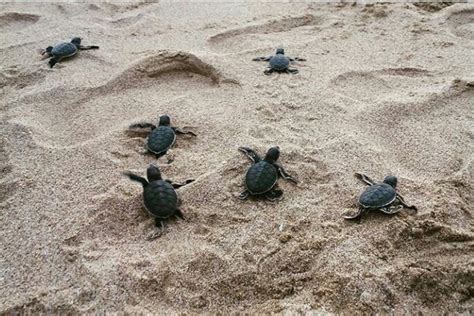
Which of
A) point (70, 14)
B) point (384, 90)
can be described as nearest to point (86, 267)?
point (384, 90)

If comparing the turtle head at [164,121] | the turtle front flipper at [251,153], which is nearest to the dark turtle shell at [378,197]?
the turtle front flipper at [251,153]

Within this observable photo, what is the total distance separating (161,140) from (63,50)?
1.73m

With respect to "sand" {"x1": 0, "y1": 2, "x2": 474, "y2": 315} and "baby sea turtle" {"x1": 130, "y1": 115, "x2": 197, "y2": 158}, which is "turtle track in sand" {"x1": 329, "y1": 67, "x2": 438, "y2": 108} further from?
"baby sea turtle" {"x1": 130, "y1": 115, "x2": 197, "y2": 158}

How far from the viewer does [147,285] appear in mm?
1736

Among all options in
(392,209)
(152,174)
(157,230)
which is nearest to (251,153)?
(152,174)

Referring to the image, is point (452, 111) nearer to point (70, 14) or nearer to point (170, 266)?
point (170, 266)

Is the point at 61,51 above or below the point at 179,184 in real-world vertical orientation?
above

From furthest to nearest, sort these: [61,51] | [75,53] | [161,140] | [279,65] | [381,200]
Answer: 1. [75,53]
2. [61,51]
3. [279,65]
4. [161,140]
5. [381,200]

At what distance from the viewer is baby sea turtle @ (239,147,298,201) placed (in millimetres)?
2117

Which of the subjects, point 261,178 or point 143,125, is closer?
point 261,178

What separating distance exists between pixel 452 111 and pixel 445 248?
1.38 meters

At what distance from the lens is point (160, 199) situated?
1.99 metres

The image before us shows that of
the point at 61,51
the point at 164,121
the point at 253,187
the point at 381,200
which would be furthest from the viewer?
the point at 61,51

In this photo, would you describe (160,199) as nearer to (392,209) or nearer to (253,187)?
(253,187)
